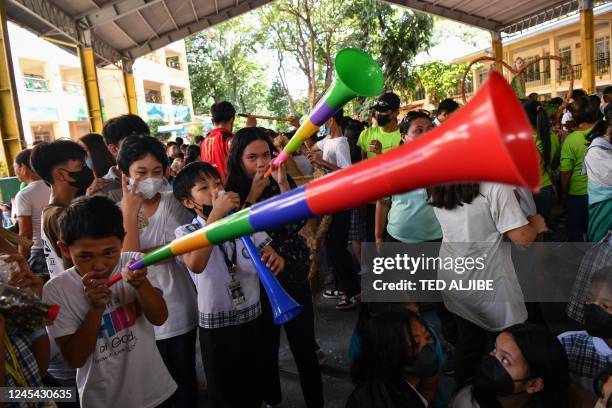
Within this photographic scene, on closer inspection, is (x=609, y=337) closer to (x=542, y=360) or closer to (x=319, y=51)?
(x=542, y=360)

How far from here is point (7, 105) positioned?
654cm

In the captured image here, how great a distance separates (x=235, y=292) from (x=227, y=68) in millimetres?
30907

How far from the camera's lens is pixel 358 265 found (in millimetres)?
5102

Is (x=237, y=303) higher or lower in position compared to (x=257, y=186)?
lower

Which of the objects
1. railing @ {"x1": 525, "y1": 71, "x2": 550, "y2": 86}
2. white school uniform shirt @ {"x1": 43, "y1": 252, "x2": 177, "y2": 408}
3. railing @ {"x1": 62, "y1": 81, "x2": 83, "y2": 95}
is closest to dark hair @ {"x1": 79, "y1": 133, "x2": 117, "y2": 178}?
white school uniform shirt @ {"x1": 43, "y1": 252, "x2": 177, "y2": 408}

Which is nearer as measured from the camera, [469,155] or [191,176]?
[469,155]

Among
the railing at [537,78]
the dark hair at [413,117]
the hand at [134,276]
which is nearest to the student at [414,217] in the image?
the dark hair at [413,117]

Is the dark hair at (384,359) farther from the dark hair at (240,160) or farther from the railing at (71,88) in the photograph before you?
the railing at (71,88)

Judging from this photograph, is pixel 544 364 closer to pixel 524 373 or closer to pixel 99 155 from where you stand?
pixel 524 373

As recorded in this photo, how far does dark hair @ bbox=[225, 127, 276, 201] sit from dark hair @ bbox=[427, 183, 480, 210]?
Result: 97 centimetres

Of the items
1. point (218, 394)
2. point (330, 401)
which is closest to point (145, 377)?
point (218, 394)

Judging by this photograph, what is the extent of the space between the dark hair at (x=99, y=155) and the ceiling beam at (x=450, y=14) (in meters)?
12.1

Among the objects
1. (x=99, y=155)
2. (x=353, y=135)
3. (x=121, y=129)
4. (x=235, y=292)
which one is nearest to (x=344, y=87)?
(x=235, y=292)

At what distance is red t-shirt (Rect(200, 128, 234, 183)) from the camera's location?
3.83m
